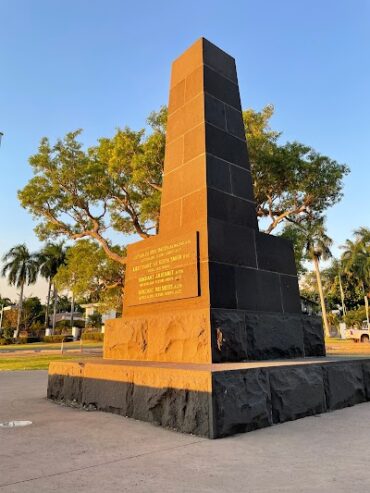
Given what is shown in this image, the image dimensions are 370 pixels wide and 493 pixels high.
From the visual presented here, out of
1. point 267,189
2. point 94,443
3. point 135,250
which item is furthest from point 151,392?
point 267,189

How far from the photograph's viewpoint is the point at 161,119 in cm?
1892

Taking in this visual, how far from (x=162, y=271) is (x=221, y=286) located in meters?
1.18

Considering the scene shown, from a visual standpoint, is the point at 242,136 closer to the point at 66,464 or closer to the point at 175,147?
the point at 175,147

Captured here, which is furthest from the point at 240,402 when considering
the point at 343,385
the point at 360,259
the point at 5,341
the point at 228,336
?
the point at 360,259

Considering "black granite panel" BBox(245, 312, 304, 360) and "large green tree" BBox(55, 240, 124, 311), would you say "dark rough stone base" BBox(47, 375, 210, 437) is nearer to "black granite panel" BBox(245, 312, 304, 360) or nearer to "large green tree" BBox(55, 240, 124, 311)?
"black granite panel" BBox(245, 312, 304, 360)

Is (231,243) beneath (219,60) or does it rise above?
beneath

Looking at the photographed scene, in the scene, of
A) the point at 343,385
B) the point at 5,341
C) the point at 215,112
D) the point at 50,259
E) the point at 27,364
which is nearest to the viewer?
the point at 343,385

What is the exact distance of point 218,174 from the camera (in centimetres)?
625

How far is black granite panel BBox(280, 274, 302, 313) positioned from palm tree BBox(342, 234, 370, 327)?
1803 inches

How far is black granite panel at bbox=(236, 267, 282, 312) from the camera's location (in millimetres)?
5418

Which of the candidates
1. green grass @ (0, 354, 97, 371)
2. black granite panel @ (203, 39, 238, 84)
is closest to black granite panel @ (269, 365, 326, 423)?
black granite panel @ (203, 39, 238, 84)

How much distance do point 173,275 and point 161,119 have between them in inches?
597

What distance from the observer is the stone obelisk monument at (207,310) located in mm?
3701

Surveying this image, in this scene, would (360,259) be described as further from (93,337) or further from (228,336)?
(228,336)
